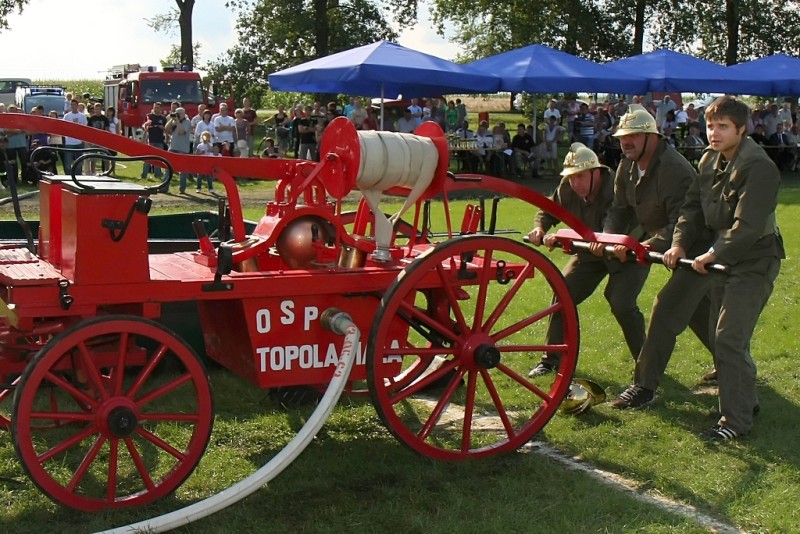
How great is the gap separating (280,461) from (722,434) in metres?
2.38

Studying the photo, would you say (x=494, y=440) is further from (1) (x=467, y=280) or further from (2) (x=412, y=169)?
(2) (x=412, y=169)

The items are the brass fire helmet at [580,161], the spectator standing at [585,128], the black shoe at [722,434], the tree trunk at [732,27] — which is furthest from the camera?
the tree trunk at [732,27]

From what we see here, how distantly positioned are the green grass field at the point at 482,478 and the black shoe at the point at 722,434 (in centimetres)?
6

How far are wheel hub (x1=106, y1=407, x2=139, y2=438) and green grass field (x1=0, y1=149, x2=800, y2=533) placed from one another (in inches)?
13.0

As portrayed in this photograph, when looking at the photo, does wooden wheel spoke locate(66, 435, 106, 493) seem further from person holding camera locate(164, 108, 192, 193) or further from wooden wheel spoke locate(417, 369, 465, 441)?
→ person holding camera locate(164, 108, 192, 193)

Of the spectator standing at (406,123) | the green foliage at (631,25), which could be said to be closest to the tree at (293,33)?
the green foliage at (631,25)

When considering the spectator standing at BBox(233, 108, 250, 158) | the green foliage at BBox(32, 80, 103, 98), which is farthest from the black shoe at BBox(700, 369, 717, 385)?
the green foliage at BBox(32, 80, 103, 98)

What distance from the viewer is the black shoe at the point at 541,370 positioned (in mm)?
6281

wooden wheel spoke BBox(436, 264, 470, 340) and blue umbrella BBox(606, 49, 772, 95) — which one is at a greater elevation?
blue umbrella BBox(606, 49, 772, 95)

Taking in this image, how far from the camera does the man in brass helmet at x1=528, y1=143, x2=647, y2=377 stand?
595 centimetres

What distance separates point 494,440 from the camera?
5.10 metres

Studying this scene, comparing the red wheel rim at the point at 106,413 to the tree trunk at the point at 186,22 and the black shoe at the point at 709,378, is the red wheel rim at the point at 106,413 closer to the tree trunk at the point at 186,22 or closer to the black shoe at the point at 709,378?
the black shoe at the point at 709,378

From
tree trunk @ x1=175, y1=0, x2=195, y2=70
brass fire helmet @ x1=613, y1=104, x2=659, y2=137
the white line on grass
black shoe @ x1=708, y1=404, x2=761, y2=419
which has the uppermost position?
tree trunk @ x1=175, y1=0, x2=195, y2=70

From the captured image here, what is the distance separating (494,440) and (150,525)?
1.97 metres
